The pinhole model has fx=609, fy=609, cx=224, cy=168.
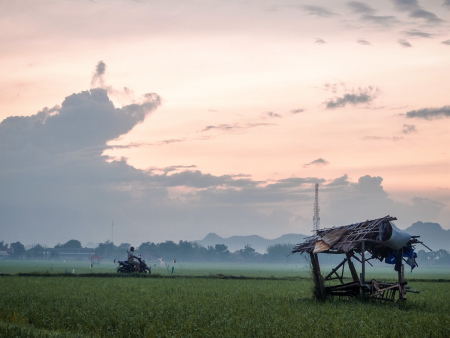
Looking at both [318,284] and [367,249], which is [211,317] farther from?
[367,249]

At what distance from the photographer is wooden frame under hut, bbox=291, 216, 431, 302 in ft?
105


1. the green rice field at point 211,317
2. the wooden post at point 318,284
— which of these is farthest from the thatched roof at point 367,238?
the green rice field at point 211,317

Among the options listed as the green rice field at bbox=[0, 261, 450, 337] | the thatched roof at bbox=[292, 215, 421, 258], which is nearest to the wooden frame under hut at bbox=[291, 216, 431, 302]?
the thatched roof at bbox=[292, 215, 421, 258]

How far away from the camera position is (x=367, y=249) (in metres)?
34.1

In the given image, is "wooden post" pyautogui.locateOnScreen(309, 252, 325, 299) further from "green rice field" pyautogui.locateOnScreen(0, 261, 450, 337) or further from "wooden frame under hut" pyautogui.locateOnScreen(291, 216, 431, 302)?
"green rice field" pyautogui.locateOnScreen(0, 261, 450, 337)

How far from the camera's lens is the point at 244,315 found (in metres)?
26.4

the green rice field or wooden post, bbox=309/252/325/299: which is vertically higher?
wooden post, bbox=309/252/325/299

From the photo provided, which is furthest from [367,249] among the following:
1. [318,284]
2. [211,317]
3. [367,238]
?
[211,317]

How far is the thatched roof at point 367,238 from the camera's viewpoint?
106 feet

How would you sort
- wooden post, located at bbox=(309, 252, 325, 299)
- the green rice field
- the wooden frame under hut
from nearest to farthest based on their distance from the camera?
1. the green rice field
2. the wooden frame under hut
3. wooden post, located at bbox=(309, 252, 325, 299)

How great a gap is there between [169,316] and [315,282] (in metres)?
10.8

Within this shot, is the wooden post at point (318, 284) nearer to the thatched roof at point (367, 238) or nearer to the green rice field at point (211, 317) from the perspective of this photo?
the green rice field at point (211, 317)

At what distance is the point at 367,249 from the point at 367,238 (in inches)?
56.4

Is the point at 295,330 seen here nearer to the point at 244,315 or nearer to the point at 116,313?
the point at 244,315
